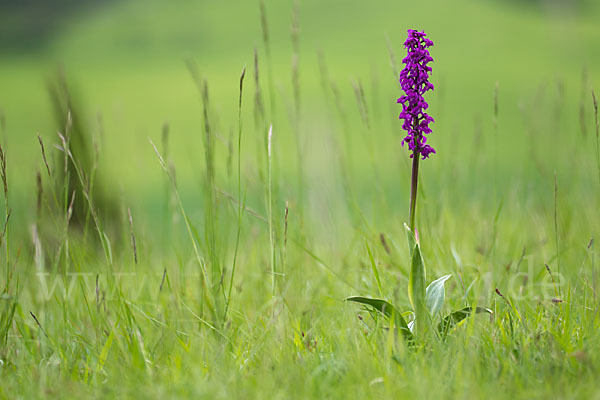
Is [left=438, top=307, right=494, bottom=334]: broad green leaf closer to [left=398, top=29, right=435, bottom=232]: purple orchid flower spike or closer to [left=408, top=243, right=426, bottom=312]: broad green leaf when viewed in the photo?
[left=408, top=243, right=426, bottom=312]: broad green leaf

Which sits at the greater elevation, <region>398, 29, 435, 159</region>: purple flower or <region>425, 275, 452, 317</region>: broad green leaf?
<region>398, 29, 435, 159</region>: purple flower

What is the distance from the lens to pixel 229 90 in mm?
7012

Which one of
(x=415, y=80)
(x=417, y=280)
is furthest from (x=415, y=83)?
(x=417, y=280)

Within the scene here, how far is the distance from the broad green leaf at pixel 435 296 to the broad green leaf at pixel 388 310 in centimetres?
9

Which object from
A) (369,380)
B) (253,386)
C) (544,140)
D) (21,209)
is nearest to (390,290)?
(369,380)

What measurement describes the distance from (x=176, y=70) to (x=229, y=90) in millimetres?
2048

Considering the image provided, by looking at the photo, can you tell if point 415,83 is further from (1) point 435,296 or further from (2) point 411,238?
(1) point 435,296

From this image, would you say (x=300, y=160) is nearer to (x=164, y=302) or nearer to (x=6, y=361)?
(x=164, y=302)

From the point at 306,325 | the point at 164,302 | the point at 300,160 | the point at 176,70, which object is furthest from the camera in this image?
the point at 176,70

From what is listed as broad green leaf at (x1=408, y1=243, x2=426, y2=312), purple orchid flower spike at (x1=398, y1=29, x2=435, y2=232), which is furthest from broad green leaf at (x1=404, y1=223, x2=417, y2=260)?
purple orchid flower spike at (x1=398, y1=29, x2=435, y2=232)

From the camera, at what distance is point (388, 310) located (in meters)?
1.49

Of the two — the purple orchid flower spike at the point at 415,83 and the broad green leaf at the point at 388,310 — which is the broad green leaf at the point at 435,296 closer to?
the broad green leaf at the point at 388,310

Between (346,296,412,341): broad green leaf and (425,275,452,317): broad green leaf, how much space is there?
3.6 inches

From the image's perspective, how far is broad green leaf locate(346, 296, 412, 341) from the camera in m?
1.44
